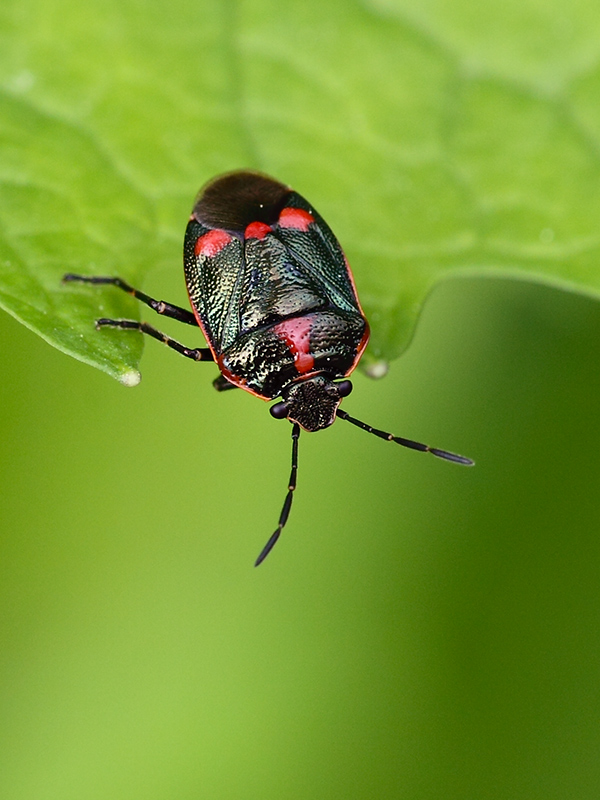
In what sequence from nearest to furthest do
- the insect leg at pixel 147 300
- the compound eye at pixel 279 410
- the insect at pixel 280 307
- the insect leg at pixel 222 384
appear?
the insect leg at pixel 147 300 < the insect at pixel 280 307 < the compound eye at pixel 279 410 < the insect leg at pixel 222 384

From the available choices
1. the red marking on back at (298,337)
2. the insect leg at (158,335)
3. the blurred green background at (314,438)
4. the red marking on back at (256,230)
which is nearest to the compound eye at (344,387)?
the red marking on back at (298,337)

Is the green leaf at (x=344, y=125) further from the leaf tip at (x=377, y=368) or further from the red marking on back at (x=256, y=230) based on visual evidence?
the red marking on back at (x=256, y=230)

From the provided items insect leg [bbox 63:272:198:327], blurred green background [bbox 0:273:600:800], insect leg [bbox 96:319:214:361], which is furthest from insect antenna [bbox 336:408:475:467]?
insect leg [bbox 63:272:198:327]

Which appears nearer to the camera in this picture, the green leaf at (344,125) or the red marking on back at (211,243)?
the green leaf at (344,125)

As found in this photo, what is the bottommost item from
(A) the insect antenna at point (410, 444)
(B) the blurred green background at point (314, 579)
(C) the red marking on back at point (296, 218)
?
(B) the blurred green background at point (314, 579)

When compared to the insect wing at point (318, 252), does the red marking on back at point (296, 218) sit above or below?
above

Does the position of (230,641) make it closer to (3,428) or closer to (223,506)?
(223,506)

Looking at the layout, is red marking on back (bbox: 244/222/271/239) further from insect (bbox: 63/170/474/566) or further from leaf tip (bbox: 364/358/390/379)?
leaf tip (bbox: 364/358/390/379)

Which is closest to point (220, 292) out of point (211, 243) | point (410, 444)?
point (211, 243)
